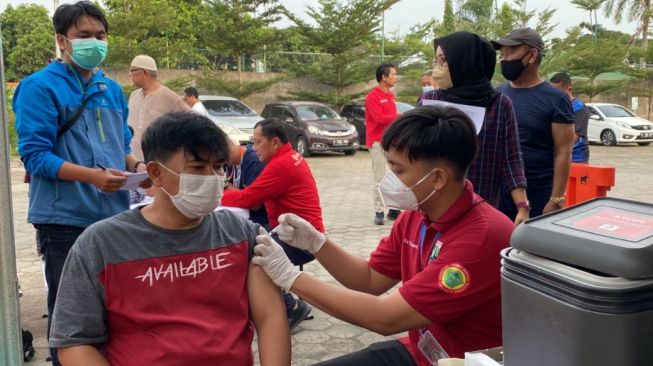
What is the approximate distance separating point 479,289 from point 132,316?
3.15 feet

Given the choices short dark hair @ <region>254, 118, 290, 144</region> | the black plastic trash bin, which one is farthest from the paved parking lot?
the black plastic trash bin

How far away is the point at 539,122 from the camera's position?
10.8ft

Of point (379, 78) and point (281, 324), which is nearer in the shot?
point (281, 324)

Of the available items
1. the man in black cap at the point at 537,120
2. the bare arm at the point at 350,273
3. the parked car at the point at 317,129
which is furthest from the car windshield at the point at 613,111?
the bare arm at the point at 350,273

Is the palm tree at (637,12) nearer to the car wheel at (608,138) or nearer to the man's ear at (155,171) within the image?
→ the car wheel at (608,138)

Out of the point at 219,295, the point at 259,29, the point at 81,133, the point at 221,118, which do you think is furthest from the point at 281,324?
the point at 259,29

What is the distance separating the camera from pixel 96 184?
2480 millimetres

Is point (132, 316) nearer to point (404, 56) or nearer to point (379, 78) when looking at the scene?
point (379, 78)

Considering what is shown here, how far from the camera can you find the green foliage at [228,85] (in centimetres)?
2031

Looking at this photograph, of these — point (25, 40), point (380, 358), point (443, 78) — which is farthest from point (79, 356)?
point (25, 40)

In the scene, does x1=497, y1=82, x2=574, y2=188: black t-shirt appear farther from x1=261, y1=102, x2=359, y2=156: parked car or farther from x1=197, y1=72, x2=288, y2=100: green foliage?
x1=197, y1=72, x2=288, y2=100: green foliage

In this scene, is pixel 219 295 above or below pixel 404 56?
below

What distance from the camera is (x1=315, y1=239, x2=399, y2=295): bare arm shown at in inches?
85.4

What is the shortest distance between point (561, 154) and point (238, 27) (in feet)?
60.4
